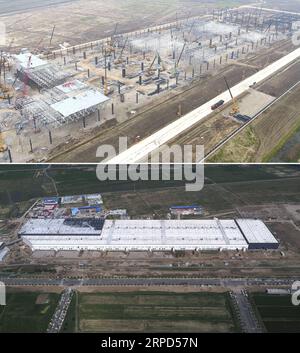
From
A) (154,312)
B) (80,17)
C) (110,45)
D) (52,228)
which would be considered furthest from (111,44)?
(154,312)

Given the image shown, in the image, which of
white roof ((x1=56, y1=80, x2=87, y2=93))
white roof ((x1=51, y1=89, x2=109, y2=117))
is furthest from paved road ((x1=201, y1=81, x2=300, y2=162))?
white roof ((x1=56, y1=80, x2=87, y2=93))

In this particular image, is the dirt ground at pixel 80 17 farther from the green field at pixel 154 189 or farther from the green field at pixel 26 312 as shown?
the green field at pixel 26 312

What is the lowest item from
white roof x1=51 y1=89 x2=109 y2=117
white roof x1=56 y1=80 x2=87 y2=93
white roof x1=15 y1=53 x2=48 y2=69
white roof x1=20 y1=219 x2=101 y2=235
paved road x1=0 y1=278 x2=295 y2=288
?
paved road x1=0 y1=278 x2=295 y2=288

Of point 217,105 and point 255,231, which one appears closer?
point 255,231

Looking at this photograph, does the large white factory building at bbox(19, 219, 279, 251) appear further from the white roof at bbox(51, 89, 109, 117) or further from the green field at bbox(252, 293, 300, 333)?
the white roof at bbox(51, 89, 109, 117)

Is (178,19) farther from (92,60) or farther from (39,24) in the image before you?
(92,60)

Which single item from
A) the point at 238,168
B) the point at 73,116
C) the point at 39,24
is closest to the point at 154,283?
the point at 238,168

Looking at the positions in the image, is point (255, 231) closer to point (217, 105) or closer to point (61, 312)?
point (61, 312)
